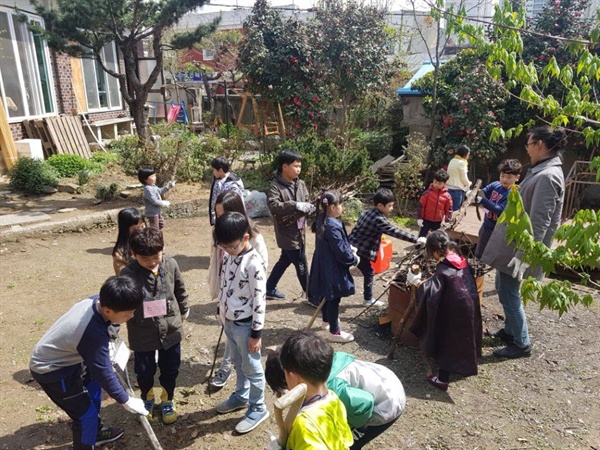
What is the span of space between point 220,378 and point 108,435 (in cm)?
89

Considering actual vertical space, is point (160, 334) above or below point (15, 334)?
above

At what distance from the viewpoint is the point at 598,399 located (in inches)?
140

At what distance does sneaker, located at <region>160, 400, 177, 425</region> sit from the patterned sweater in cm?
78

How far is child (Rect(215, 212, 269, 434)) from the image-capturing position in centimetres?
293

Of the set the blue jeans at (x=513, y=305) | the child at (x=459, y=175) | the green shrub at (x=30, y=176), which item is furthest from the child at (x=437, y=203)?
the green shrub at (x=30, y=176)

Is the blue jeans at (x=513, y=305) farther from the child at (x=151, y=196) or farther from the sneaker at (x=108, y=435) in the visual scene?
the child at (x=151, y=196)

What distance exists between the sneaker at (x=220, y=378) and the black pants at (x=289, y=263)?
171 cm

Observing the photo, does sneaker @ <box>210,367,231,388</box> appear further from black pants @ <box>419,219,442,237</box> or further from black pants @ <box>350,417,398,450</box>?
black pants @ <box>419,219,442,237</box>

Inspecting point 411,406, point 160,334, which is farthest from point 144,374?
point 411,406

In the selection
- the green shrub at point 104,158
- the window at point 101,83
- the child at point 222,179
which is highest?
the window at point 101,83

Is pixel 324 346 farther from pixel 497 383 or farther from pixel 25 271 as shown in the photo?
pixel 25 271

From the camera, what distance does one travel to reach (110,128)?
13.9 metres

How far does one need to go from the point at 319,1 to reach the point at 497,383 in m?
9.67

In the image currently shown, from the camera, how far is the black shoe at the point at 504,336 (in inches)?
168
